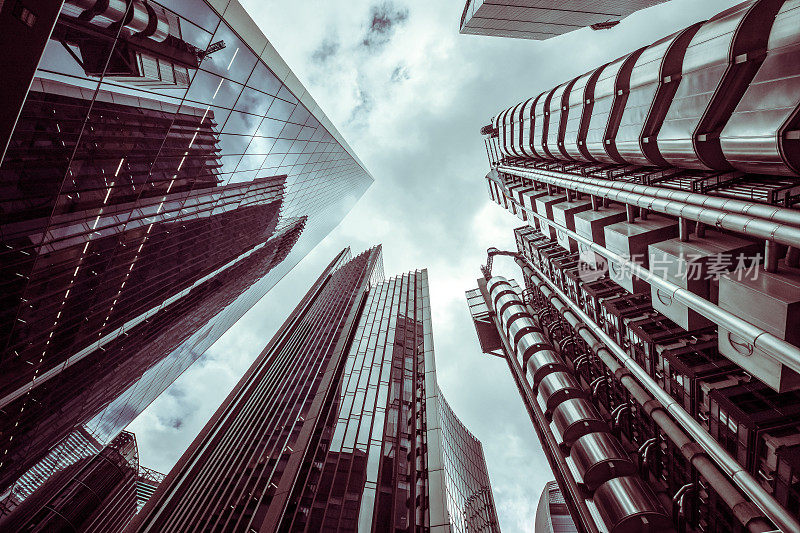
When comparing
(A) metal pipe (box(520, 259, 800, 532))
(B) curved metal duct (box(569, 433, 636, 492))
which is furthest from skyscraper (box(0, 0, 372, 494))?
(B) curved metal duct (box(569, 433, 636, 492))

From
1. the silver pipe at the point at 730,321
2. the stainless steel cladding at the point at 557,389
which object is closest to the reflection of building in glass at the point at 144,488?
the stainless steel cladding at the point at 557,389

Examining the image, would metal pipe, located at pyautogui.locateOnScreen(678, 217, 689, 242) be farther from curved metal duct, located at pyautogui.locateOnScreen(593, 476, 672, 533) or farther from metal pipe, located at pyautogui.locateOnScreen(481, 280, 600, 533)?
metal pipe, located at pyautogui.locateOnScreen(481, 280, 600, 533)

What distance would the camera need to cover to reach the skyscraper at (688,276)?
9055 millimetres

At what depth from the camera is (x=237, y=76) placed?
16516 millimetres

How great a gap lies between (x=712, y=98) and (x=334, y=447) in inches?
1164

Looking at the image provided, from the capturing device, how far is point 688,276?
1133cm

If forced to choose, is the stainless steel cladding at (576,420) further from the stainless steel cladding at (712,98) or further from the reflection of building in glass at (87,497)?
the reflection of building in glass at (87,497)

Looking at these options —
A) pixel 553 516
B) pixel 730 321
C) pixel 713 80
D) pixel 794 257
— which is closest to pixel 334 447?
pixel 730 321

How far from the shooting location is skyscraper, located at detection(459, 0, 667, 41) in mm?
39438

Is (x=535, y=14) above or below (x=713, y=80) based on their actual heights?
above

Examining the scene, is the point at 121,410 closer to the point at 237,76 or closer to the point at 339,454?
the point at 339,454

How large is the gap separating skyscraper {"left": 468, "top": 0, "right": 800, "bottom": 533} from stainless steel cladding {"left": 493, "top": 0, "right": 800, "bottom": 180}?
52 millimetres

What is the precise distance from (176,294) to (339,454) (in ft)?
70.1

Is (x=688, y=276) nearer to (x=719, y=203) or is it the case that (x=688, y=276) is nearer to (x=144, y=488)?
(x=719, y=203)
